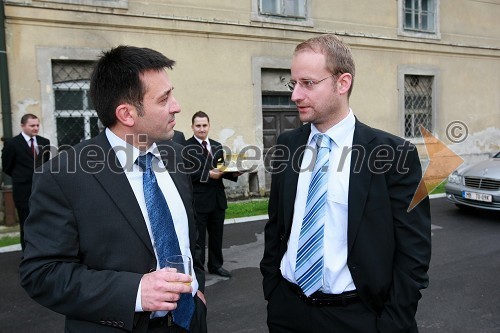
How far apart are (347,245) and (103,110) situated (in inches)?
51.2

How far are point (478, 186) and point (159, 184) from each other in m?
7.67

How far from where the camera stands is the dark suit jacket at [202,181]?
5.11 meters

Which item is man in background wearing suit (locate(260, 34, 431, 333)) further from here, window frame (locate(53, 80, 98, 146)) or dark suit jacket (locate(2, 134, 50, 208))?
window frame (locate(53, 80, 98, 146))

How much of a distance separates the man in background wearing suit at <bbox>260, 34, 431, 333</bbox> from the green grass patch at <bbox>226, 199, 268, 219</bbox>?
21.7ft

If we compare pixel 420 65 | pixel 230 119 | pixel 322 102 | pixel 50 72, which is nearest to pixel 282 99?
pixel 230 119

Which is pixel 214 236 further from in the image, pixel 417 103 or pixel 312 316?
pixel 417 103

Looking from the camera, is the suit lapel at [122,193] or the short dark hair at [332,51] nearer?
the suit lapel at [122,193]

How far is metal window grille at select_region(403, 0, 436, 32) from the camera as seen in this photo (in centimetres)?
1295

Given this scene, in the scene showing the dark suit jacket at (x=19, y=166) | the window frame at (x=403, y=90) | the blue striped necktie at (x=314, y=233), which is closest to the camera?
the blue striped necktie at (x=314, y=233)

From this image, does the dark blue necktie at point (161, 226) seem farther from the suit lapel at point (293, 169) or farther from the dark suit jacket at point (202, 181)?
the dark suit jacket at point (202, 181)

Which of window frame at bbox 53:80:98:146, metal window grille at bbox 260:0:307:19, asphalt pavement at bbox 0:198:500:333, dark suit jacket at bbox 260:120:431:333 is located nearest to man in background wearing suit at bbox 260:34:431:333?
dark suit jacket at bbox 260:120:431:333

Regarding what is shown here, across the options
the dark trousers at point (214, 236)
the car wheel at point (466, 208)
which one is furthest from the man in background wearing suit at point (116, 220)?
the car wheel at point (466, 208)

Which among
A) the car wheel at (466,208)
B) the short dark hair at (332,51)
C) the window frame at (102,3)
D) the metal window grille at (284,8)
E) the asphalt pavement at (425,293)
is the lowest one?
the asphalt pavement at (425,293)

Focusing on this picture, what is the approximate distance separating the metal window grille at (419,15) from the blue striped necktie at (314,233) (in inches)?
486
